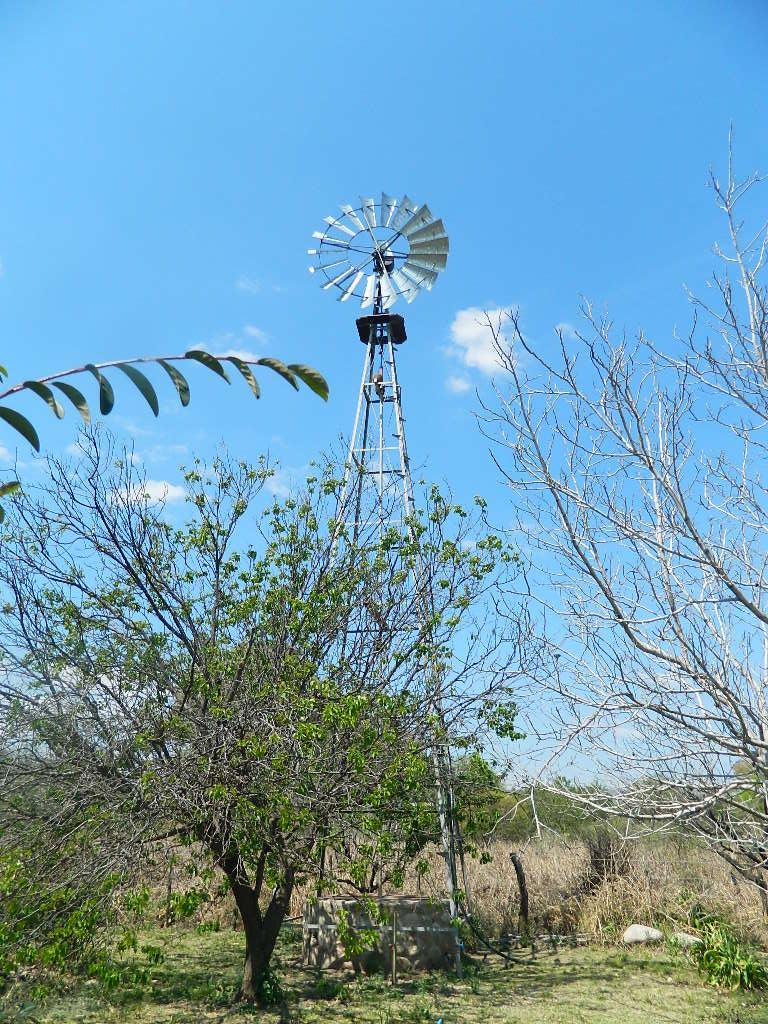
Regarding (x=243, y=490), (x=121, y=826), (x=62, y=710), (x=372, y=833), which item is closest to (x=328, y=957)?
(x=372, y=833)

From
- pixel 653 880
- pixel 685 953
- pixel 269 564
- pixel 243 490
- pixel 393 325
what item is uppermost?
pixel 393 325

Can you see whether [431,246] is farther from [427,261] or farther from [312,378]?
[312,378]

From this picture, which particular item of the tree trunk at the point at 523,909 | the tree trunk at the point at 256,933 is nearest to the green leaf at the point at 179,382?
the tree trunk at the point at 256,933

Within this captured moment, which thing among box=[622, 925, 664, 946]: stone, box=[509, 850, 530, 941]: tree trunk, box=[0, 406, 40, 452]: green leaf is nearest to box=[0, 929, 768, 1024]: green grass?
box=[622, 925, 664, 946]: stone

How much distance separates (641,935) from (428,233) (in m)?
10.6

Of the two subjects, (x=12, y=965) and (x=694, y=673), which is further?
(x=12, y=965)

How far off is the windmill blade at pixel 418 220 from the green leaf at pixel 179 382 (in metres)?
10.4

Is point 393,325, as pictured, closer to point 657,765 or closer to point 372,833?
point 372,833

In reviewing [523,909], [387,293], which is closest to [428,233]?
[387,293]

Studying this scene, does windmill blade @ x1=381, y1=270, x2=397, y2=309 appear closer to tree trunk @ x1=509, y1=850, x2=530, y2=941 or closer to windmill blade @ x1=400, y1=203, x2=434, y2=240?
windmill blade @ x1=400, y1=203, x2=434, y2=240

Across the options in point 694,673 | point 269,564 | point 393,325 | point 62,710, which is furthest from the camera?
point 393,325

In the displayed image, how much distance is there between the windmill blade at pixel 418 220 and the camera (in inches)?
419

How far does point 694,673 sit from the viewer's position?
10.5 ft

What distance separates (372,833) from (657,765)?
11.9 feet
